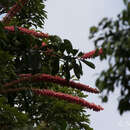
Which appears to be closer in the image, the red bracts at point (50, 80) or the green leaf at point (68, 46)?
the red bracts at point (50, 80)

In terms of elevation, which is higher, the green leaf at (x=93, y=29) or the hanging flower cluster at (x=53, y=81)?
the green leaf at (x=93, y=29)

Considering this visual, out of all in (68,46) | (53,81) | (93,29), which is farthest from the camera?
(68,46)

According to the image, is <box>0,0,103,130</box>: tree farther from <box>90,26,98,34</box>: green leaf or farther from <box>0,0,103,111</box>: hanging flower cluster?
<box>90,26,98,34</box>: green leaf

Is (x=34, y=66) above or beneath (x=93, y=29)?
beneath

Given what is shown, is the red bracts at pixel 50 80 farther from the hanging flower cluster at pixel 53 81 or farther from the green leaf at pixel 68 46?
the green leaf at pixel 68 46

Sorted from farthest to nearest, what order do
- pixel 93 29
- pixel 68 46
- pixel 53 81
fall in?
pixel 68 46 < pixel 53 81 < pixel 93 29

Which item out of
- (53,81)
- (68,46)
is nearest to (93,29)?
(53,81)

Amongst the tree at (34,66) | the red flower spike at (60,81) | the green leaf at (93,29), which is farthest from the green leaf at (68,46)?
the green leaf at (93,29)

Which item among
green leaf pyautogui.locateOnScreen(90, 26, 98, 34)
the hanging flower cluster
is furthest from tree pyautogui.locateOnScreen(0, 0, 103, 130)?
green leaf pyautogui.locateOnScreen(90, 26, 98, 34)

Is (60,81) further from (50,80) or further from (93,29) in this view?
(93,29)

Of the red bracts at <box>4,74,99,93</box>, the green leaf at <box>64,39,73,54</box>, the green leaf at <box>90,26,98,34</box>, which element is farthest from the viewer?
the green leaf at <box>64,39,73,54</box>

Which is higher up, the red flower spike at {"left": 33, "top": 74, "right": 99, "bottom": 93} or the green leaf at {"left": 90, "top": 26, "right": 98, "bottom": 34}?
the green leaf at {"left": 90, "top": 26, "right": 98, "bottom": 34}

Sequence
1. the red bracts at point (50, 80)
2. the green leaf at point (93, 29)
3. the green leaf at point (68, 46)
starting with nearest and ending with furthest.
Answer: the green leaf at point (93, 29) < the red bracts at point (50, 80) < the green leaf at point (68, 46)

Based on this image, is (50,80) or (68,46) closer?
(50,80)
